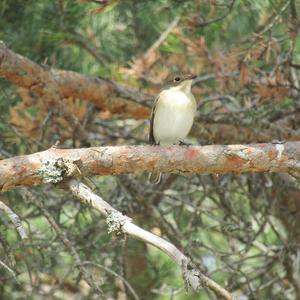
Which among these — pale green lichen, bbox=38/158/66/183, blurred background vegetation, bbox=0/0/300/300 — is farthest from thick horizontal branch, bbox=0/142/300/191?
blurred background vegetation, bbox=0/0/300/300

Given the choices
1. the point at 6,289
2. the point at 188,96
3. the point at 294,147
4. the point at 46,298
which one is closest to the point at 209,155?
the point at 294,147

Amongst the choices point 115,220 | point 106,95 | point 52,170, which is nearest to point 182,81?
point 106,95

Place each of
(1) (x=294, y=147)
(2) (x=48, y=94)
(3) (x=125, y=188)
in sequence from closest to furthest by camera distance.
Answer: (1) (x=294, y=147)
(2) (x=48, y=94)
(3) (x=125, y=188)

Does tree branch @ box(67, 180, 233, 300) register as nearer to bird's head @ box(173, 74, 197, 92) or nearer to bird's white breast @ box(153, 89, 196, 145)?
bird's white breast @ box(153, 89, 196, 145)

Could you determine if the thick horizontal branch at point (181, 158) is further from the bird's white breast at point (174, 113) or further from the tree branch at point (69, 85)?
the bird's white breast at point (174, 113)

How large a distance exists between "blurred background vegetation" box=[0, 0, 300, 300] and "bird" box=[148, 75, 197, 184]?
12 centimetres

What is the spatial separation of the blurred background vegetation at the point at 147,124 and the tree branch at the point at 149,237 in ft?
4.33

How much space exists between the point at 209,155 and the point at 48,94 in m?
1.55

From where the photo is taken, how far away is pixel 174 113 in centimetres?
496

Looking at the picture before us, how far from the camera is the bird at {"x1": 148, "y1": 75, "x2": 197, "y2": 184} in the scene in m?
4.87

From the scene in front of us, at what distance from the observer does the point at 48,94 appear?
4.47 meters

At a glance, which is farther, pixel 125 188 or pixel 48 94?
pixel 125 188

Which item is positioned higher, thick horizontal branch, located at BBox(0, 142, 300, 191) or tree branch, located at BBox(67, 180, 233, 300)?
thick horizontal branch, located at BBox(0, 142, 300, 191)

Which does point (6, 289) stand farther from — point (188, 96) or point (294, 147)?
point (294, 147)
